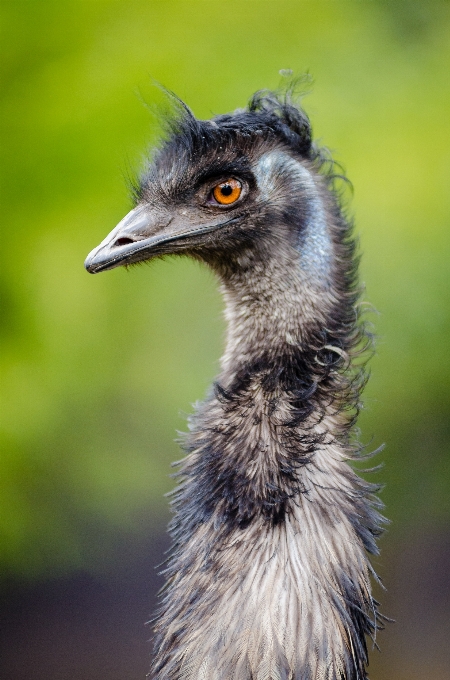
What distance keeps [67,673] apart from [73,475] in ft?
1.35

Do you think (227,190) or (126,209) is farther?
(126,209)

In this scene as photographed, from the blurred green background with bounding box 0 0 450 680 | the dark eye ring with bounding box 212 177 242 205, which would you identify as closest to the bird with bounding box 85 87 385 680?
the dark eye ring with bounding box 212 177 242 205

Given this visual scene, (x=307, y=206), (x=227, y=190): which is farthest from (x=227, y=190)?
(x=307, y=206)

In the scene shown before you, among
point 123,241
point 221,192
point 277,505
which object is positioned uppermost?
point 221,192

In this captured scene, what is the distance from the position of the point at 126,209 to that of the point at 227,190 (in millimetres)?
665

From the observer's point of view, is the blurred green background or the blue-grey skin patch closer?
the blue-grey skin patch

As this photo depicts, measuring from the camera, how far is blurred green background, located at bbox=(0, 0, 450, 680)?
158 cm

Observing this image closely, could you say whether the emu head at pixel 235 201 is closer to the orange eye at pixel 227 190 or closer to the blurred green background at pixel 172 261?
the orange eye at pixel 227 190

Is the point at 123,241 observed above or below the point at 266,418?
above

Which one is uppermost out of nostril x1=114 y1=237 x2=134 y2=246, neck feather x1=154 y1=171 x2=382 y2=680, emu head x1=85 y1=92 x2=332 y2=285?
emu head x1=85 y1=92 x2=332 y2=285

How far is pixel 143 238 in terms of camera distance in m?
0.91

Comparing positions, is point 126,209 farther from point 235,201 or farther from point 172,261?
point 235,201

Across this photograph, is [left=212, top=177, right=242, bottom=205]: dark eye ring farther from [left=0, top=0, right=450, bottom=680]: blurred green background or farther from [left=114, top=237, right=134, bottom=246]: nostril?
[left=0, top=0, right=450, bottom=680]: blurred green background

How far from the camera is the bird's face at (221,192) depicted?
0.93 metres
